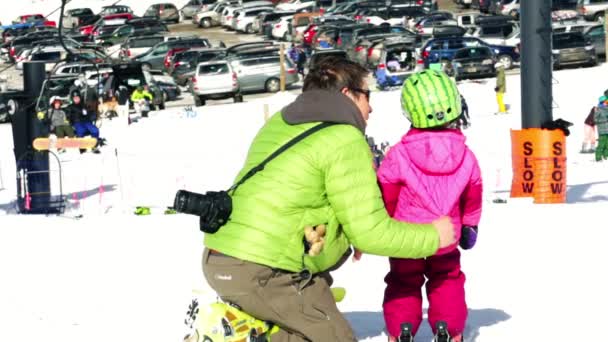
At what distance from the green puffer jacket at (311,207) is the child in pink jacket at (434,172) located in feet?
3.73

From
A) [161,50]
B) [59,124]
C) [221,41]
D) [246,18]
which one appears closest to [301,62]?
[161,50]

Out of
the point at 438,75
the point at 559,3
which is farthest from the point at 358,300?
the point at 559,3

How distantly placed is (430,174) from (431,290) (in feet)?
1.96

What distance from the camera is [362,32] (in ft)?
163

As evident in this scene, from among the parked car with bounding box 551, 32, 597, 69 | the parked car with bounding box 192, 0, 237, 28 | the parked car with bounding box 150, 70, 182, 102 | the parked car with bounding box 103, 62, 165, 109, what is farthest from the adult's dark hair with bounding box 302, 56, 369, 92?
the parked car with bounding box 192, 0, 237, 28

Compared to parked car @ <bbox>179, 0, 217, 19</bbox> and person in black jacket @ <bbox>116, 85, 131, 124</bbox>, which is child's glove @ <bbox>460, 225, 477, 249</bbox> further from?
parked car @ <bbox>179, 0, 217, 19</bbox>

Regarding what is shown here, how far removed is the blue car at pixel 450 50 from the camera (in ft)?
135

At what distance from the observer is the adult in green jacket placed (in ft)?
15.2

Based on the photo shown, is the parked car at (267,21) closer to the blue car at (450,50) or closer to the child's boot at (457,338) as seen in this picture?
the blue car at (450,50)

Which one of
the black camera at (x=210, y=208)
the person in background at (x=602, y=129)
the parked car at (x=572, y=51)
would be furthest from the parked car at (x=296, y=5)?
the black camera at (x=210, y=208)

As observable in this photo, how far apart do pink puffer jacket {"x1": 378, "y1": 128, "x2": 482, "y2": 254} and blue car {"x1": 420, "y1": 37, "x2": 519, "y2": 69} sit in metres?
34.6

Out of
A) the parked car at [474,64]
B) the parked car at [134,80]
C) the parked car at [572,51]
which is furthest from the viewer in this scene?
the parked car at [572,51]

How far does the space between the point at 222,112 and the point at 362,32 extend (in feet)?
48.8

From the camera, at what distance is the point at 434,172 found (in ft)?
19.3
